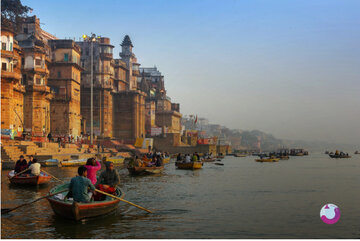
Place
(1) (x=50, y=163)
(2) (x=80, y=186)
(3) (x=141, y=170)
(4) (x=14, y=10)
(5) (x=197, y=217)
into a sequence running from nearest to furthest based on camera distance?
(2) (x=80, y=186) < (5) (x=197, y=217) < (3) (x=141, y=170) < (1) (x=50, y=163) < (4) (x=14, y=10)

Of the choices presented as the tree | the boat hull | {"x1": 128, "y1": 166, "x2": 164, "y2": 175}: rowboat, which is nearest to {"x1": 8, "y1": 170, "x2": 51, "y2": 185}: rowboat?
the boat hull

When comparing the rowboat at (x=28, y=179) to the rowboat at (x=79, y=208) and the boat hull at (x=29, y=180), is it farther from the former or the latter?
the rowboat at (x=79, y=208)

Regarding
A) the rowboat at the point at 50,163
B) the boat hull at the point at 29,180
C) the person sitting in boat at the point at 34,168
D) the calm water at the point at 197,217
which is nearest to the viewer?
the calm water at the point at 197,217

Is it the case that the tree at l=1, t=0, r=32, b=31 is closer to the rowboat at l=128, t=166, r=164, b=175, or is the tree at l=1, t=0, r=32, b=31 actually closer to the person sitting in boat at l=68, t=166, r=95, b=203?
the rowboat at l=128, t=166, r=164, b=175

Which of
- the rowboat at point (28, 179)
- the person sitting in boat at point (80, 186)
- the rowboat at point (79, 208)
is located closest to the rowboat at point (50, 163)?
the rowboat at point (28, 179)

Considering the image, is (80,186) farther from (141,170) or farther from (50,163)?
(50,163)

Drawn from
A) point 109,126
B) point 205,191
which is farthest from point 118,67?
point 205,191

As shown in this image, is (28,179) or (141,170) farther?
(141,170)

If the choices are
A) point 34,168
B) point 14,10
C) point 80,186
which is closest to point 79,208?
point 80,186

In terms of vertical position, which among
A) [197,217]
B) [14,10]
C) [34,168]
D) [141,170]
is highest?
[14,10]

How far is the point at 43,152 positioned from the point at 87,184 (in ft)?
113

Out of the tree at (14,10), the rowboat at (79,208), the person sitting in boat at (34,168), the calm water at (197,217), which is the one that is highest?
the tree at (14,10)

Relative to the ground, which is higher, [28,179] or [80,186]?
[80,186]

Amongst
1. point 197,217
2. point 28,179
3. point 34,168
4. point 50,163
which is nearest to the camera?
point 197,217
